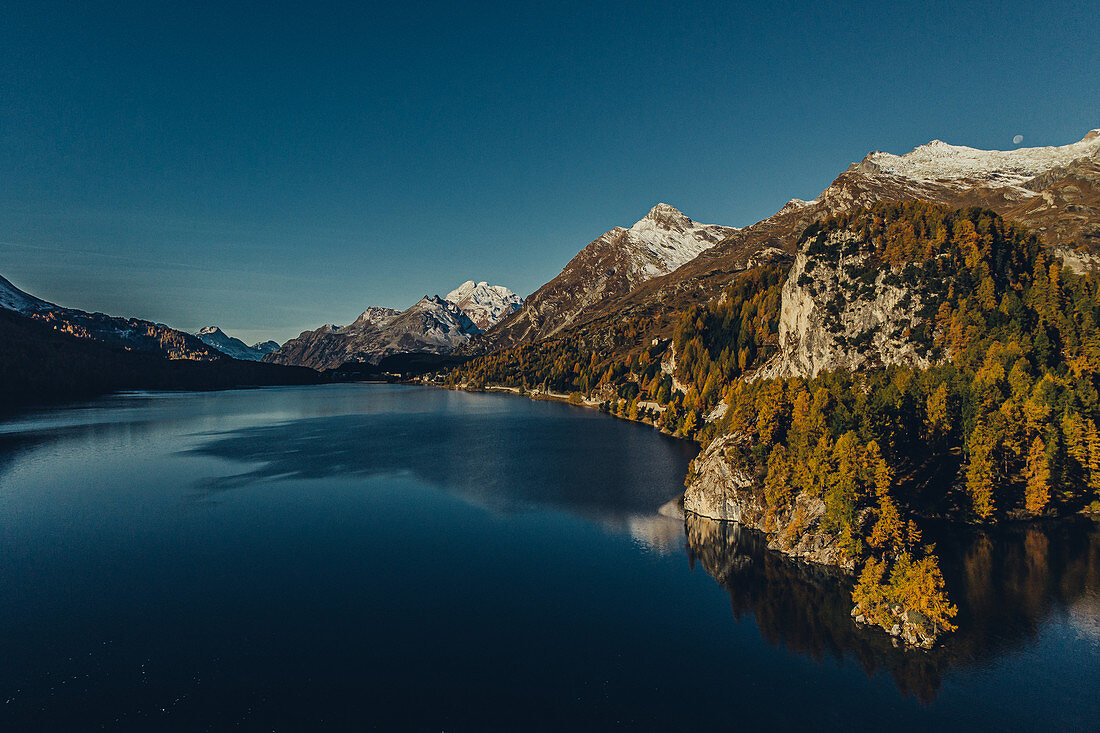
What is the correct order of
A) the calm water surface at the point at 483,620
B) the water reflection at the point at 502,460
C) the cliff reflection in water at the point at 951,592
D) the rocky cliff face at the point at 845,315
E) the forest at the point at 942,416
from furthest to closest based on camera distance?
the rocky cliff face at the point at 845,315 → the water reflection at the point at 502,460 → the forest at the point at 942,416 → the cliff reflection in water at the point at 951,592 → the calm water surface at the point at 483,620

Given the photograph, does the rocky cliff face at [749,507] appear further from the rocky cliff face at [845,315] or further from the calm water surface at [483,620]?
the rocky cliff face at [845,315]

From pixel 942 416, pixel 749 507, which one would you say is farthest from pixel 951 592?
pixel 942 416

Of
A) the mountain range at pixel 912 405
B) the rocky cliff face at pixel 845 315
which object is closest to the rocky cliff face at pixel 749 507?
the mountain range at pixel 912 405

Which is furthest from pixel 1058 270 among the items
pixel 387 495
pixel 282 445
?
pixel 282 445

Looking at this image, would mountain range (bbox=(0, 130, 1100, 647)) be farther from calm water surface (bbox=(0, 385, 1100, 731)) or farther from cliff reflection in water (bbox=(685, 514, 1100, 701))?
calm water surface (bbox=(0, 385, 1100, 731))

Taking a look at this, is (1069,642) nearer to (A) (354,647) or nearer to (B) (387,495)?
(A) (354,647)
